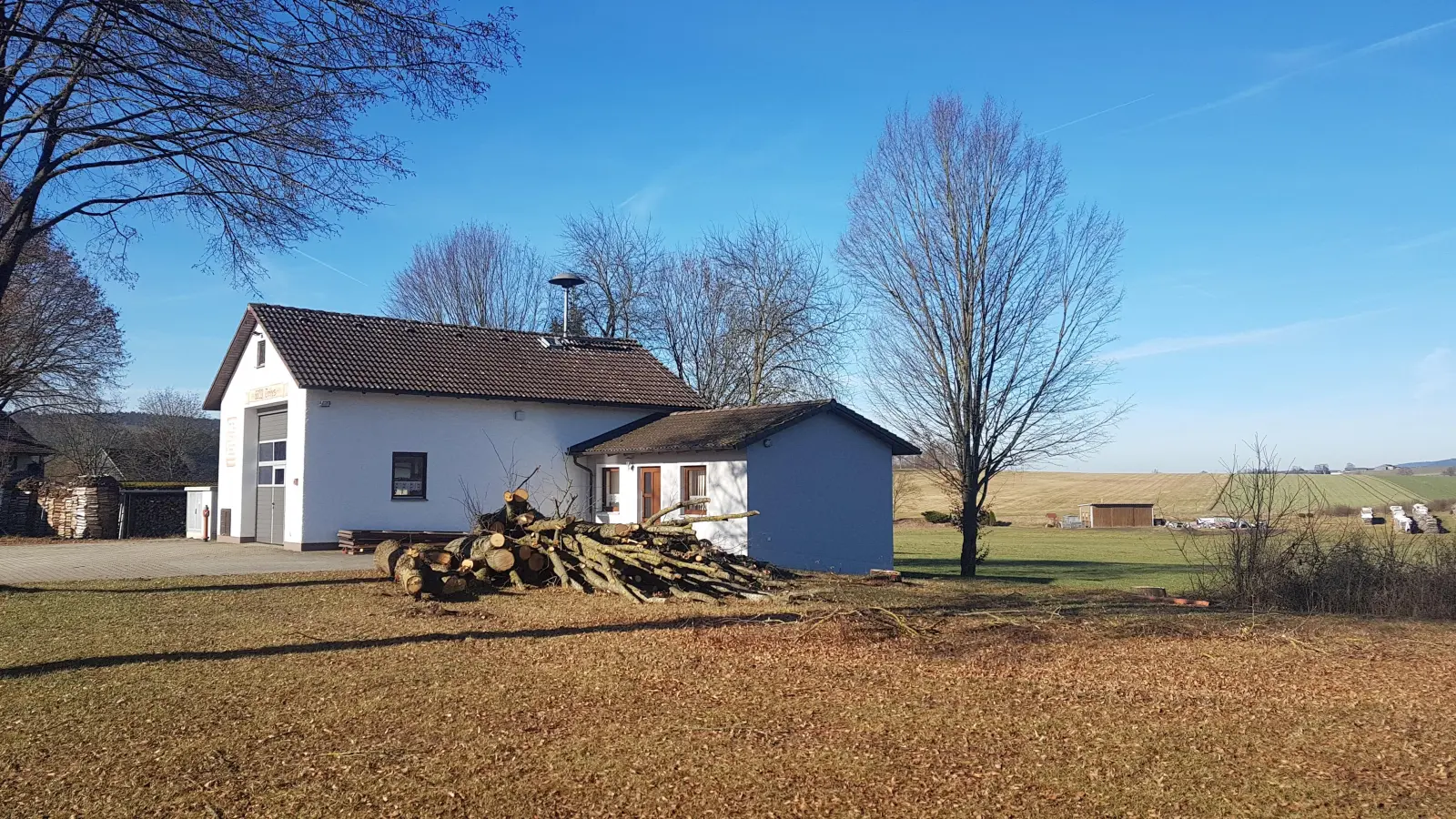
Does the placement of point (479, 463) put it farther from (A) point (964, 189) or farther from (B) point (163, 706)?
(B) point (163, 706)

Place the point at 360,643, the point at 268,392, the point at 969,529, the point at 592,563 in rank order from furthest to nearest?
the point at 268,392 → the point at 969,529 → the point at 592,563 → the point at 360,643

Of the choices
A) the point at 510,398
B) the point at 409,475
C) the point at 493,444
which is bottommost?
the point at 409,475

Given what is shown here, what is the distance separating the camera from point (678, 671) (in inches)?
363

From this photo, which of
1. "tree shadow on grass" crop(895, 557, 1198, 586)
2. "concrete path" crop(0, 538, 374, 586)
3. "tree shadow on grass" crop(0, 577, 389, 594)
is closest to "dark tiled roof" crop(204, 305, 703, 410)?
"concrete path" crop(0, 538, 374, 586)

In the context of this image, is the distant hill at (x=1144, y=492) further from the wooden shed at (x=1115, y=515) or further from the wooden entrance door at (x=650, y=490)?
the wooden entrance door at (x=650, y=490)

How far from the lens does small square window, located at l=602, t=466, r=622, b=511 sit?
26195 mm

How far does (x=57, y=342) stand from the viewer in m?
32.8

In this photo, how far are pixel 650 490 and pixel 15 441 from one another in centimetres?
2883

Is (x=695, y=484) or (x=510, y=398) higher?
(x=510, y=398)

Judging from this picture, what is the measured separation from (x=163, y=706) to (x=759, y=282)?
3032 cm

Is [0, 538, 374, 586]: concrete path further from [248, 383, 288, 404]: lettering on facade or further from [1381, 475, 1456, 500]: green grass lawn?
[1381, 475, 1456, 500]: green grass lawn

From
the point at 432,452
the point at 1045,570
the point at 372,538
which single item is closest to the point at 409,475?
the point at 432,452

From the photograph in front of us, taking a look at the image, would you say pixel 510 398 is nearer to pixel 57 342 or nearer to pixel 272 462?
pixel 272 462

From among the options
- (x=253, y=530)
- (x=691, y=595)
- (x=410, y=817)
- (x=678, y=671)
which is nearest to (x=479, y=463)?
(x=253, y=530)
